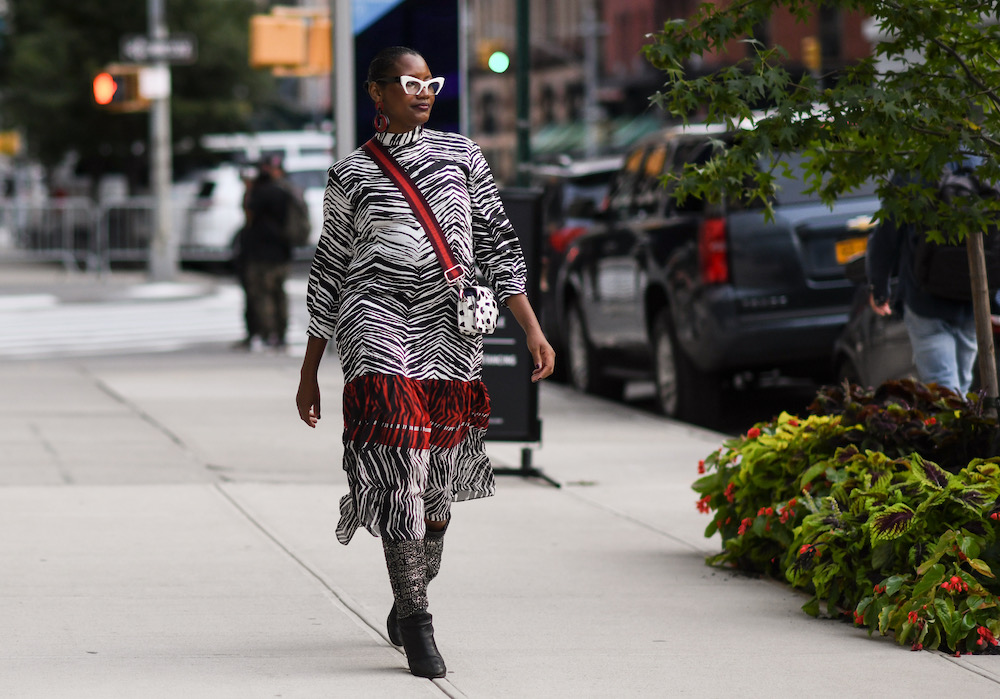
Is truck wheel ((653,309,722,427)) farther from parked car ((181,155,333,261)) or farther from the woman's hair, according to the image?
parked car ((181,155,333,261))

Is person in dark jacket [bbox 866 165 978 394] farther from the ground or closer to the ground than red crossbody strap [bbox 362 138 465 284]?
closer to the ground

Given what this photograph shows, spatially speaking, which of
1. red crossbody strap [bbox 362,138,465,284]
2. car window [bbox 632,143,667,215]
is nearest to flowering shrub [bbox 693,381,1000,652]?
red crossbody strap [bbox 362,138,465,284]

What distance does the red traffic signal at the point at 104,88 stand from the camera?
77.7 ft

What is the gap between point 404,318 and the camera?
5.11 meters

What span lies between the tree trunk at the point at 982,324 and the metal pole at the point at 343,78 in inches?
359

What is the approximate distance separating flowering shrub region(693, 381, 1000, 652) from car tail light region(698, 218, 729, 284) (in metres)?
3.86

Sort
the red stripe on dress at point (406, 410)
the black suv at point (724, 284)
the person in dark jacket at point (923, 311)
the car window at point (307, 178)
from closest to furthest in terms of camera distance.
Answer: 1. the red stripe on dress at point (406, 410)
2. the person in dark jacket at point (923, 311)
3. the black suv at point (724, 284)
4. the car window at point (307, 178)

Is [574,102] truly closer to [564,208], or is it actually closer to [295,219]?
[295,219]

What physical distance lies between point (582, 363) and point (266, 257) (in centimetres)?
461

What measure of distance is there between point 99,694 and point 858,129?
9.79 ft

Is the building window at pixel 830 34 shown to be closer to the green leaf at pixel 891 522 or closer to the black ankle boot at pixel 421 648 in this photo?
the green leaf at pixel 891 522

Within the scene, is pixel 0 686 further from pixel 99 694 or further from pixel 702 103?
pixel 702 103

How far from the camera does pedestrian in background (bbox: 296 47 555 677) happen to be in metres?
5.07

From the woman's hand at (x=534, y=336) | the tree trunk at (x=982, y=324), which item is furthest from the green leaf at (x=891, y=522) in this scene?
the woman's hand at (x=534, y=336)
